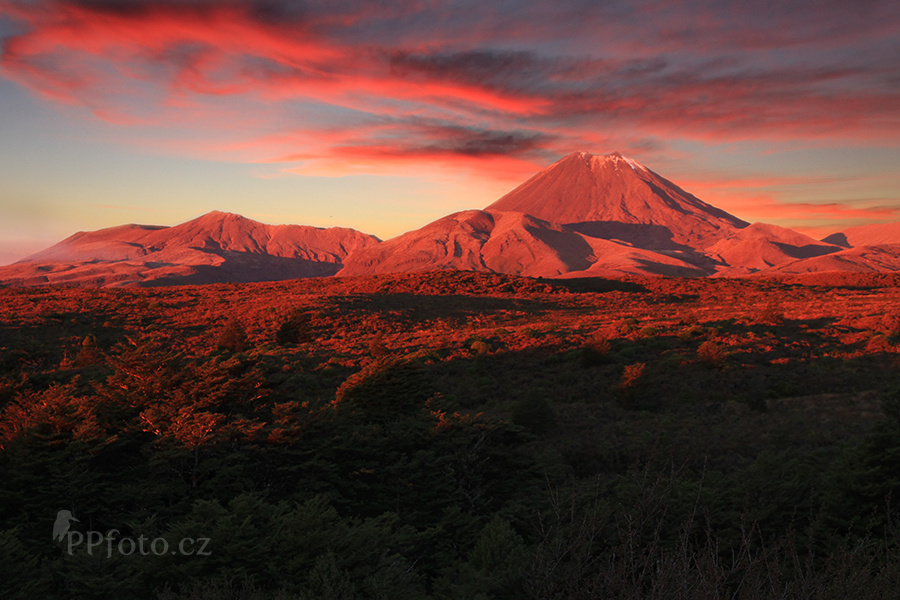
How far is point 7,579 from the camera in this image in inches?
301

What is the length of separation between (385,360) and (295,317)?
21351mm

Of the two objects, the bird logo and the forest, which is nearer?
the forest

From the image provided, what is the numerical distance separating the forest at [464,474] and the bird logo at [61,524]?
0.17m

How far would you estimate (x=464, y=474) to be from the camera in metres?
13.7

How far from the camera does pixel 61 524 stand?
10062mm

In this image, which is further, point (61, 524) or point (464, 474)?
point (464, 474)

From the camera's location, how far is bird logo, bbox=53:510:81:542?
9875 millimetres

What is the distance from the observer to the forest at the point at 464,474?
7.94 metres

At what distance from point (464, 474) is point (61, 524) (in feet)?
28.6

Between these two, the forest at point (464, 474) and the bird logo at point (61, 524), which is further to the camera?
the bird logo at point (61, 524)

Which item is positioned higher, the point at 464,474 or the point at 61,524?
the point at 61,524

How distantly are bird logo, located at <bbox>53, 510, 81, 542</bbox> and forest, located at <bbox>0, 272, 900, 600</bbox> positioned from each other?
167 millimetres

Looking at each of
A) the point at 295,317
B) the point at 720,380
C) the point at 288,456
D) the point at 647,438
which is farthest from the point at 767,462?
the point at 295,317

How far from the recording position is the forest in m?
7.94
